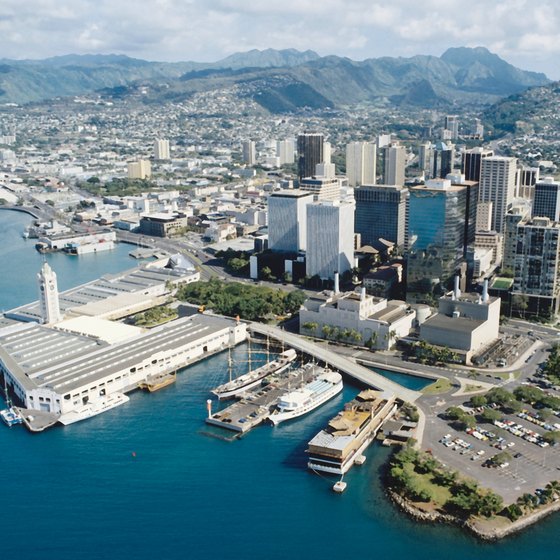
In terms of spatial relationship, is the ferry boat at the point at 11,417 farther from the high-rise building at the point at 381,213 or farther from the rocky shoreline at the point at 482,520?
the high-rise building at the point at 381,213

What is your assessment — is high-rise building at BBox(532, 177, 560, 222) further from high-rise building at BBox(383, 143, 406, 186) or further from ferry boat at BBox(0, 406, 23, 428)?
ferry boat at BBox(0, 406, 23, 428)

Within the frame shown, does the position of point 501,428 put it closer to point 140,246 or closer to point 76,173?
point 140,246

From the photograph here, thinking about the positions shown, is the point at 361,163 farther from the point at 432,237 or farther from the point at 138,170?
the point at 432,237

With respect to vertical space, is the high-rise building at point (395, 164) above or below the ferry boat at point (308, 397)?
above

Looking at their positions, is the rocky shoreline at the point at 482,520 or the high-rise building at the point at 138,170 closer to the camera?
the rocky shoreline at the point at 482,520

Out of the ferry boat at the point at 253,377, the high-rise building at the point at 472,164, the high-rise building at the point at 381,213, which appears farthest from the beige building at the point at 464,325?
the high-rise building at the point at 472,164

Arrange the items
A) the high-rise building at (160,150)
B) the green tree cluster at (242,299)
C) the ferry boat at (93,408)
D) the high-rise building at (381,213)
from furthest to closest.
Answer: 1. the high-rise building at (160,150)
2. the high-rise building at (381,213)
3. the green tree cluster at (242,299)
4. the ferry boat at (93,408)
